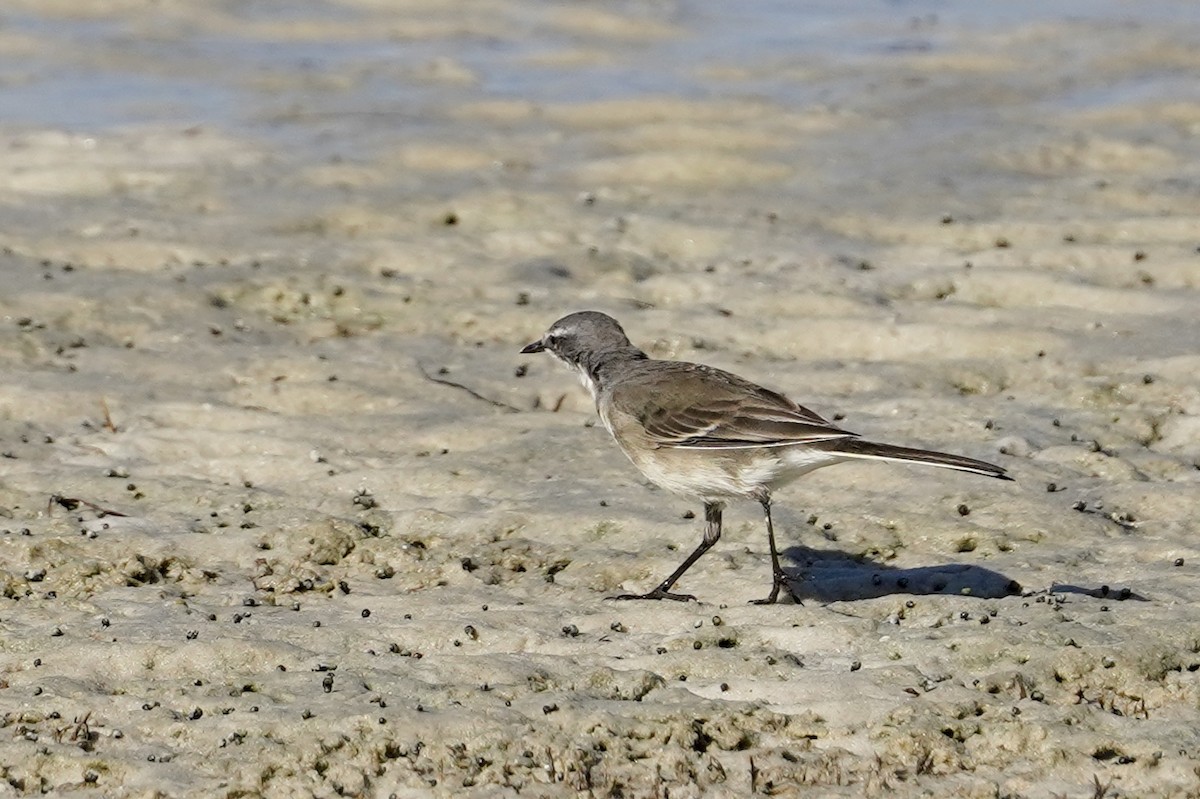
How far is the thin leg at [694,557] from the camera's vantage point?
8.09 meters

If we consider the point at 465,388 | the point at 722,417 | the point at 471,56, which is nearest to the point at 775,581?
the point at 722,417

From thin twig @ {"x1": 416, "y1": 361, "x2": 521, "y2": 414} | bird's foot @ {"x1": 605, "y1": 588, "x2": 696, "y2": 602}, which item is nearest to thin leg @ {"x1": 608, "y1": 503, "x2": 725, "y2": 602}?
bird's foot @ {"x1": 605, "y1": 588, "x2": 696, "y2": 602}

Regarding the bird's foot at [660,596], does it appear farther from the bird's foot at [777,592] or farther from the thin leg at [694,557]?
the bird's foot at [777,592]

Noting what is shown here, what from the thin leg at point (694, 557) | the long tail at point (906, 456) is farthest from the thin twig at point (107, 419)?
the long tail at point (906, 456)

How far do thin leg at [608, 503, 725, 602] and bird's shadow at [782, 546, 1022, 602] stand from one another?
397mm

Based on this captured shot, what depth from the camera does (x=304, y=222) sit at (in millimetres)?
13820

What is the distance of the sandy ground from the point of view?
6.63 metres

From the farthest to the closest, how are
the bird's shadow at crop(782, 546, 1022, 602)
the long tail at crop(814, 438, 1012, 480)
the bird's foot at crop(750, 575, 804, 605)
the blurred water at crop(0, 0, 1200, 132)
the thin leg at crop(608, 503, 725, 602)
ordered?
the blurred water at crop(0, 0, 1200, 132) → the bird's shadow at crop(782, 546, 1022, 602) → the thin leg at crop(608, 503, 725, 602) → the bird's foot at crop(750, 575, 804, 605) → the long tail at crop(814, 438, 1012, 480)

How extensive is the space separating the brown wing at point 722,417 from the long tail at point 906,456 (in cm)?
5

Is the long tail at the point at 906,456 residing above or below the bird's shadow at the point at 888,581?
above

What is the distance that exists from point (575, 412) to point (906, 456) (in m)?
3.52

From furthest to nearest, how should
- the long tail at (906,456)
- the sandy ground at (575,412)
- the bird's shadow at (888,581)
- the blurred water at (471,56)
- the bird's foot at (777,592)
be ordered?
the blurred water at (471,56) < the bird's shadow at (888,581) < the bird's foot at (777,592) < the long tail at (906,456) < the sandy ground at (575,412)

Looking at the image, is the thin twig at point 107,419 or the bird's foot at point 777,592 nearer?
the bird's foot at point 777,592

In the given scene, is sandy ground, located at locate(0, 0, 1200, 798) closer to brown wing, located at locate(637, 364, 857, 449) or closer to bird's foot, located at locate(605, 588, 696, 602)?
bird's foot, located at locate(605, 588, 696, 602)
